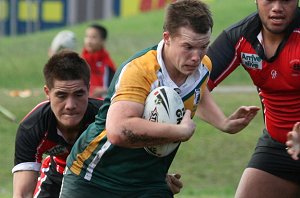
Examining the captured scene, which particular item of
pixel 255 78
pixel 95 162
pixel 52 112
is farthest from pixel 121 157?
pixel 255 78

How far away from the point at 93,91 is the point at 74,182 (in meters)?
8.86

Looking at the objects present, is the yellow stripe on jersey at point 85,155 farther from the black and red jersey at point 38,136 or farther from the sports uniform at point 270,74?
the sports uniform at point 270,74

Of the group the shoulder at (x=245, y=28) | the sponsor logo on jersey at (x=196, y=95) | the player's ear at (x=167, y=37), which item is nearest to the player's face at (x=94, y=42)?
the shoulder at (x=245, y=28)

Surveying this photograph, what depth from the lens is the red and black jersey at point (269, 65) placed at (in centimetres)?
751

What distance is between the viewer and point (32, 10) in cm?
3164

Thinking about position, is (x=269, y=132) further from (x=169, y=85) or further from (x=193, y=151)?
(x=193, y=151)

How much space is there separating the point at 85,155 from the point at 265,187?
1619mm

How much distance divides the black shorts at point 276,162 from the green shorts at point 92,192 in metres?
1.21

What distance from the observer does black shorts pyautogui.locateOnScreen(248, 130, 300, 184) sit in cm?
784

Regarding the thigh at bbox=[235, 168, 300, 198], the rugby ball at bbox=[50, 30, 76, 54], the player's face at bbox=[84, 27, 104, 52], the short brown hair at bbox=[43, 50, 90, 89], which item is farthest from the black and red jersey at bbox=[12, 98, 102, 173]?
the player's face at bbox=[84, 27, 104, 52]

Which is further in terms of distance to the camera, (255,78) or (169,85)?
(255,78)

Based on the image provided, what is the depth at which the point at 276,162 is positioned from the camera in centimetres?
787

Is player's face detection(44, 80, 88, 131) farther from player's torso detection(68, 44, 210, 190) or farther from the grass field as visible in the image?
the grass field

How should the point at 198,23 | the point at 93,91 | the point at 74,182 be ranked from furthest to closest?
the point at 93,91, the point at 74,182, the point at 198,23
